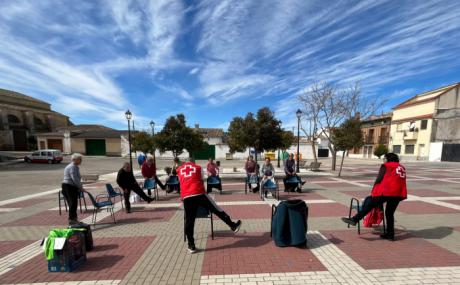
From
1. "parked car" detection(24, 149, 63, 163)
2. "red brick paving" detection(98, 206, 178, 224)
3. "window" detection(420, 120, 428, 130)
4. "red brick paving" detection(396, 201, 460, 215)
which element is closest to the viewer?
"red brick paving" detection(98, 206, 178, 224)

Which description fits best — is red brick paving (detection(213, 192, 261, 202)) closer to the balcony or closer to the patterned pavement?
the patterned pavement

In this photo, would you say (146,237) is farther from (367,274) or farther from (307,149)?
(307,149)

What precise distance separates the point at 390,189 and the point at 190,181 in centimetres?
371

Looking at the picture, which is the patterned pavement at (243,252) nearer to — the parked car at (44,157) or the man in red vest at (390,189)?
the man in red vest at (390,189)

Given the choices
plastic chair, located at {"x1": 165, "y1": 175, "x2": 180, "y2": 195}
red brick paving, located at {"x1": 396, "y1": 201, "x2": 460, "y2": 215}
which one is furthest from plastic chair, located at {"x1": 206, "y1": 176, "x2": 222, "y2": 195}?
red brick paving, located at {"x1": 396, "y1": 201, "x2": 460, "y2": 215}

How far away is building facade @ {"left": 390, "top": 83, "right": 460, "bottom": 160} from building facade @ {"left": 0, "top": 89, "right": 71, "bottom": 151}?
6483 centimetres

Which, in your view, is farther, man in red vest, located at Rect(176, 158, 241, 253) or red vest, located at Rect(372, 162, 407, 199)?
red vest, located at Rect(372, 162, 407, 199)

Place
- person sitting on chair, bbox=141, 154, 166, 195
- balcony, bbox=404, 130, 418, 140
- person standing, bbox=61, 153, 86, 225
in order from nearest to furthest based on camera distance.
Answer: person standing, bbox=61, 153, 86, 225 → person sitting on chair, bbox=141, 154, 166, 195 → balcony, bbox=404, 130, 418, 140

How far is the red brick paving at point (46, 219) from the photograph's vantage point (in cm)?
528

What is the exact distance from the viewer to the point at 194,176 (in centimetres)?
383

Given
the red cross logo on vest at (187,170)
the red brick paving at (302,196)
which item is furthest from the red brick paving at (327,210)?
the red cross logo on vest at (187,170)

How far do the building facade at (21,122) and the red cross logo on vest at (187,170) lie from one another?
169 feet

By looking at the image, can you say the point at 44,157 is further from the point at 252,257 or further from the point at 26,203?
the point at 252,257

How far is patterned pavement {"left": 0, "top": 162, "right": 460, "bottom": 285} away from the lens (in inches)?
118
